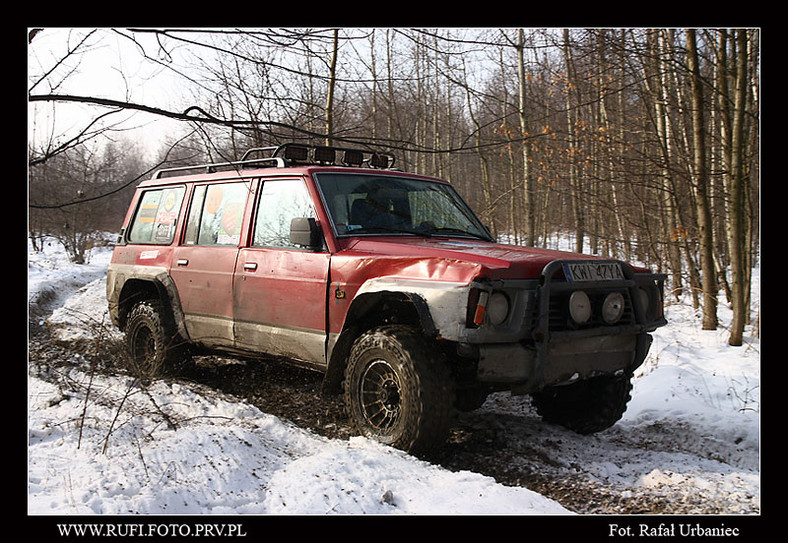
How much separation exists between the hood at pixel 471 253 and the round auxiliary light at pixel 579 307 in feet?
0.86

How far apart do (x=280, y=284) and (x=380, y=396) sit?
130 centimetres

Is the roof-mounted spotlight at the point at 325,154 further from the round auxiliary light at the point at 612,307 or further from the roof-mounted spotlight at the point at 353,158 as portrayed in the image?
the round auxiliary light at the point at 612,307

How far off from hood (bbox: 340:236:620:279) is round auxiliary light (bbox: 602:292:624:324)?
29 cm

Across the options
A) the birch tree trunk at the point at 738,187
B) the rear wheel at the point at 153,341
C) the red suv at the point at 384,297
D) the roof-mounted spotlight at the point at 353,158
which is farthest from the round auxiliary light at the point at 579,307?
the birch tree trunk at the point at 738,187

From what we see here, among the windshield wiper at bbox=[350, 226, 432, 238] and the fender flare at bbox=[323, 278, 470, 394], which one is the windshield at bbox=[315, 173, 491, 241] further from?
the fender flare at bbox=[323, 278, 470, 394]

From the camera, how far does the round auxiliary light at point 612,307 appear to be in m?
4.05

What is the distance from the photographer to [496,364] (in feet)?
12.0

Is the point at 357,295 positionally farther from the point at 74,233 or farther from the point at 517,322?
the point at 74,233

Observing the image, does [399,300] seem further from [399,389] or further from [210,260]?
[210,260]

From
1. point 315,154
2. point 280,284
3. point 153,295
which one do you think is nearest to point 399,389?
point 280,284

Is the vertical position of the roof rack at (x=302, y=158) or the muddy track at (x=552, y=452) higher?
the roof rack at (x=302, y=158)

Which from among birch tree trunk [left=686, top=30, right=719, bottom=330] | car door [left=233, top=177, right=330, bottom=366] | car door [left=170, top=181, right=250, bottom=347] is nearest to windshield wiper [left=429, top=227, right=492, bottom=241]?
car door [left=233, top=177, right=330, bottom=366]

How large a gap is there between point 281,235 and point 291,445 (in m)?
1.71

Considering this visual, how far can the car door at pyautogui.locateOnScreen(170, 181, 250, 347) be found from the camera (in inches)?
211
